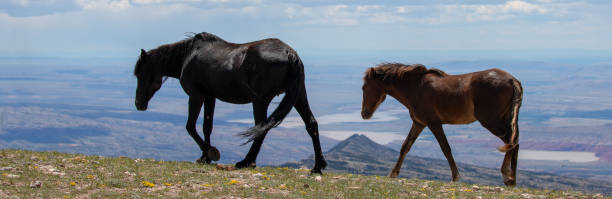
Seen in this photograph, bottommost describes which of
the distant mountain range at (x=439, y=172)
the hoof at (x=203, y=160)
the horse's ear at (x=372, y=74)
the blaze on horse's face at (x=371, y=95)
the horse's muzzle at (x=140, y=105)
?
Answer: the distant mountain range at (x=439, y=172)

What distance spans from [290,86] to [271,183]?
2711 millimetres

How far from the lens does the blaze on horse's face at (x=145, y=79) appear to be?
16.3 meters

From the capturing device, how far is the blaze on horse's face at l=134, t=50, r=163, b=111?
53.5ft

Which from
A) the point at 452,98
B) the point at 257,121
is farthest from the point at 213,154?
the point at 452,98

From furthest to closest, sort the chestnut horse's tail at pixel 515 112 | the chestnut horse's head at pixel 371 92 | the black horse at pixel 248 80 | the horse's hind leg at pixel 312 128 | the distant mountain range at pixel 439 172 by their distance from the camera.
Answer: the distant mountain range at pixel 439 172 → the chestnut horse's head at pixel 371 92 → the horse's hind leg at pixel 312 128 → the black horse at pixel 248 80 → the chestnut horse's tail at pixel 515 112

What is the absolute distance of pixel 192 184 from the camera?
10945 mm

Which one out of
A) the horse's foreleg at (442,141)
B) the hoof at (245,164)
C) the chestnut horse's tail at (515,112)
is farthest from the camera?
the horse's foreleg at (442,141)

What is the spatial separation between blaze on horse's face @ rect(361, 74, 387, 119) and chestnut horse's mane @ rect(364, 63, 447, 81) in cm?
15

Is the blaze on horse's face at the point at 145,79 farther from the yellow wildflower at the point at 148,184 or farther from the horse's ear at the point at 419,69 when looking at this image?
the horse's ear at the point at 419,69

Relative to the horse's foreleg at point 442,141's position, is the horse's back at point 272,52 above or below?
above

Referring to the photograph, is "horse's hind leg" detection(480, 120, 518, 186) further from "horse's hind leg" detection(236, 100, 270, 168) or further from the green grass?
"horse's hind leg" detection(236, 100, 270, 168)

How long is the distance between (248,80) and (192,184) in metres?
3.28

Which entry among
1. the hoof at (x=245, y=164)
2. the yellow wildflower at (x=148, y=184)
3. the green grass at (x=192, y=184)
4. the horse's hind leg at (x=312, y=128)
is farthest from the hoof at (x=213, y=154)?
the yellow wildflower at (x=148, y=184)

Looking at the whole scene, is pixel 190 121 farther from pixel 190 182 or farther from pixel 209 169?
pixel 190 182
